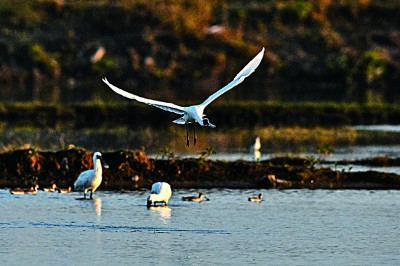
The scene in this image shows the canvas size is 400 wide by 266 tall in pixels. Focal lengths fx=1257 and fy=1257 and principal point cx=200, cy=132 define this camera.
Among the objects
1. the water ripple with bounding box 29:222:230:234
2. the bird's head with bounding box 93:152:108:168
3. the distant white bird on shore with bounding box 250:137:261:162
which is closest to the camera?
the water ripple with bounding box 29:222:230:234

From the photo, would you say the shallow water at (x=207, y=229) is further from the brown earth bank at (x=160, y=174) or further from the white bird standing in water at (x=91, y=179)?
the brown earth bank at (x=160, y=174)

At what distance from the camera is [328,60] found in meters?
61.1

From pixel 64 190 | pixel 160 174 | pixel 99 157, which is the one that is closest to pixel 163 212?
pixel 99 157

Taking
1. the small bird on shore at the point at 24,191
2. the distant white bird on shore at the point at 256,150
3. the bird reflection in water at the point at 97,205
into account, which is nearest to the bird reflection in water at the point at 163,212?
the bird reflection in water at the point at 97,205

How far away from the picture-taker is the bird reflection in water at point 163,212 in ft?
64.4

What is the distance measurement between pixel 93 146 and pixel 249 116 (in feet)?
26.6

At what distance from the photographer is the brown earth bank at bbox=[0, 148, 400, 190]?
23641 millimetres

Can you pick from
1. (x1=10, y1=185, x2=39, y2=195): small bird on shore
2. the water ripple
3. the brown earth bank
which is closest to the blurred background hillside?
the brown earth bank

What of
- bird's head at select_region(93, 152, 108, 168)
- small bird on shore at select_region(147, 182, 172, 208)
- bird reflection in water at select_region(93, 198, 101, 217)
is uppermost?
bird's head at select_region(93, 152, 108, 168)

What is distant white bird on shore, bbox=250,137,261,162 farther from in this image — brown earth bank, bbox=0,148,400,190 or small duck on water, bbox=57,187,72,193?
small duck on water, bbox=57,187,72,193

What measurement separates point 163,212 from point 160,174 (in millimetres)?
3724

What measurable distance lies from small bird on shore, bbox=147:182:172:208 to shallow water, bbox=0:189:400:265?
7.7 inches

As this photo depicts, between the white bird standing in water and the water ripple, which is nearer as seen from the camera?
the water ripple

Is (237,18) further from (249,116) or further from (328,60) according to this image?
(249,116)
